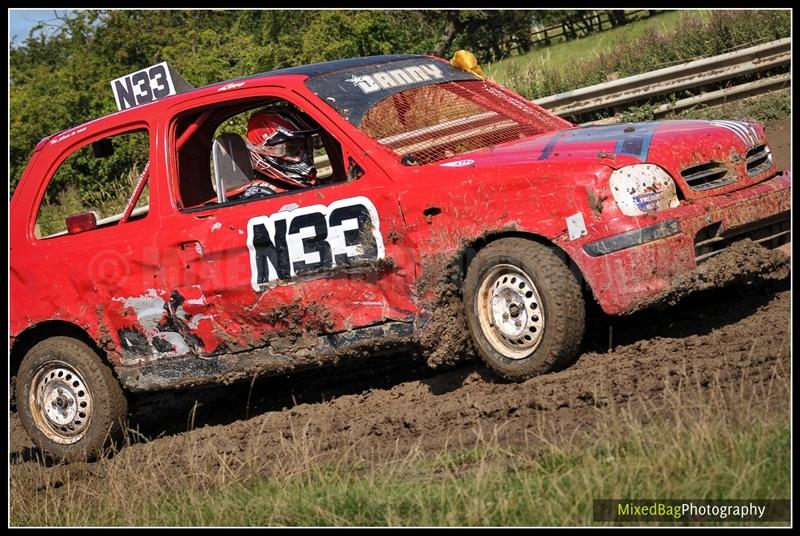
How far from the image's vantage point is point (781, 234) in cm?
586

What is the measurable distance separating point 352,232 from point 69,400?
8.18 feet

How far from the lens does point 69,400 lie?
23.7ft

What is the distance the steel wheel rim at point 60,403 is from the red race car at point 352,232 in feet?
0.04

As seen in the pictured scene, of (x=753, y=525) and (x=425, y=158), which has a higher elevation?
(x=425, y=158)

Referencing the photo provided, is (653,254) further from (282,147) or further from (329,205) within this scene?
(282,147)

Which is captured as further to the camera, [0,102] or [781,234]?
[0,102]

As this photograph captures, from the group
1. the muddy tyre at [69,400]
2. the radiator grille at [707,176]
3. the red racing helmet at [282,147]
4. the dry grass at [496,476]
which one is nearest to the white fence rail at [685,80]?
the red racing helmet at [282,147]

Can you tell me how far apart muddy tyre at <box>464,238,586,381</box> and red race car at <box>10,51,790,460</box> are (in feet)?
0.04

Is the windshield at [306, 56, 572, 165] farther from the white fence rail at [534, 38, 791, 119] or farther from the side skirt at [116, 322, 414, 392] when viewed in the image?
the white fence rail at [534, 38, 791, 119]

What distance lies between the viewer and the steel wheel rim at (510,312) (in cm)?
556

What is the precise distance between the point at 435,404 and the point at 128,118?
9.32ft

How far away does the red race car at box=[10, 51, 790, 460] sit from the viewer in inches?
213
